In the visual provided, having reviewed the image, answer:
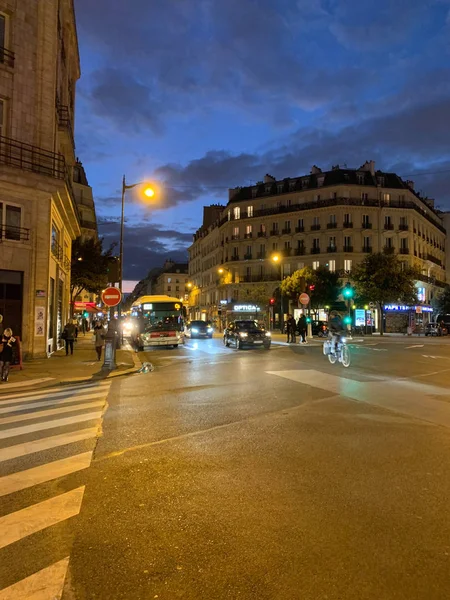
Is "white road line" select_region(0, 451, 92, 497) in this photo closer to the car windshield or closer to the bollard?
the bollard

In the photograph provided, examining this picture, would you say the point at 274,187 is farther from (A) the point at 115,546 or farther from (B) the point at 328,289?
(A) the point at 115,546

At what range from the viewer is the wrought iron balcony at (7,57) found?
64.5ft

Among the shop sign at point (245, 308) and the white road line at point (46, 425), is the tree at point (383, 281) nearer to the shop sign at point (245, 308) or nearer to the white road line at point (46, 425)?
the shop sign at point (245, 308)

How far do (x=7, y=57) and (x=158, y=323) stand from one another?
16.6m

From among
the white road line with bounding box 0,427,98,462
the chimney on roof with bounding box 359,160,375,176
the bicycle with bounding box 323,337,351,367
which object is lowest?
the white road line with bounding box 0,427,98,462

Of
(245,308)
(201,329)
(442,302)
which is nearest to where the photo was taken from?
(201,329)

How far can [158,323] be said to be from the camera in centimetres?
3042

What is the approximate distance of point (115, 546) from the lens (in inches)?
144

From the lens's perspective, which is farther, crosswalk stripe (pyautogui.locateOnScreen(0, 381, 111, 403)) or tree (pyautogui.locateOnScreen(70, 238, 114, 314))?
tree (pyautogui.locateOnScreen(70, 238, 114, 314))

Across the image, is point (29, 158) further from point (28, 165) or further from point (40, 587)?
point (40, 587)

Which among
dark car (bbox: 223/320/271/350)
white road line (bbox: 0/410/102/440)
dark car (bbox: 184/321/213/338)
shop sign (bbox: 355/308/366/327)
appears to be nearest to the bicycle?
dark car (bbox: 223/320/271/350)

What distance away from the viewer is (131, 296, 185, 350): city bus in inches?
1168

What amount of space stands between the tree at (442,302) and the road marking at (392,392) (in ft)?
197

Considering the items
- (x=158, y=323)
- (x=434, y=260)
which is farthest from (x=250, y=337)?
(x=434, y=260)
